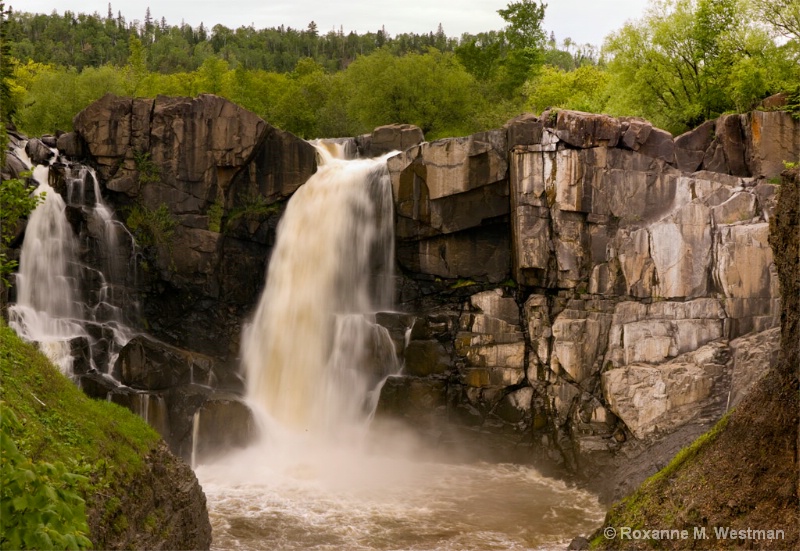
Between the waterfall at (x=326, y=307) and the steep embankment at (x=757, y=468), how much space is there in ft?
50.4

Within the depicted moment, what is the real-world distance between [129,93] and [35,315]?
90.6 ft

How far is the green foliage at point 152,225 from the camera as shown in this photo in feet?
98.8

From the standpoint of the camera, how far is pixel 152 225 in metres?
30.1

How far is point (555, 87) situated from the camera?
1918 inches

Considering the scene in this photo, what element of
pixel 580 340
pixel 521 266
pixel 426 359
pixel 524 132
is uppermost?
pixel 524 132

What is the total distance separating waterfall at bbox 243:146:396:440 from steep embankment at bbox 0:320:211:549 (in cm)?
1040

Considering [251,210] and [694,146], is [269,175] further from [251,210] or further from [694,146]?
[694,146]

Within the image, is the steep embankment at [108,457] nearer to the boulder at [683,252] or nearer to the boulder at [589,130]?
the boulder at [683,252]

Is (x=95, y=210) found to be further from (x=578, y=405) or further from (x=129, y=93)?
(x=129, y=93)

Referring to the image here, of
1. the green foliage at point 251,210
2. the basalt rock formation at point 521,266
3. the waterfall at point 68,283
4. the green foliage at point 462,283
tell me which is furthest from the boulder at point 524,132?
the waterfall at point 68,283

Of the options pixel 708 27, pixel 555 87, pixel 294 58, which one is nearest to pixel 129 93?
pixel 555 87

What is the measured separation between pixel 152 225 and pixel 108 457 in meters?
16.1

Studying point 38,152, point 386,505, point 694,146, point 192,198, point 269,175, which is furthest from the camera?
point 269,175

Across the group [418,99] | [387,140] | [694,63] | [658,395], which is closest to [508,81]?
[418,99]
